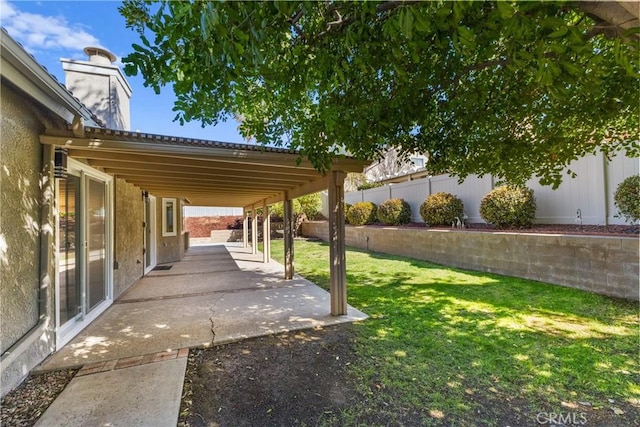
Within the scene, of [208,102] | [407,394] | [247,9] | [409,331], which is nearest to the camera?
[247,9]

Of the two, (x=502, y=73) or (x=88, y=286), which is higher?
(x=502, y=73)

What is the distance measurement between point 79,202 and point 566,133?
700cm

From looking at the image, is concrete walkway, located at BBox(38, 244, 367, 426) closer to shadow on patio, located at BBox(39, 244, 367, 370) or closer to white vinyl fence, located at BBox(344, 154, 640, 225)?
shadow on patio, located at BBox(39, 244, 367, 370)

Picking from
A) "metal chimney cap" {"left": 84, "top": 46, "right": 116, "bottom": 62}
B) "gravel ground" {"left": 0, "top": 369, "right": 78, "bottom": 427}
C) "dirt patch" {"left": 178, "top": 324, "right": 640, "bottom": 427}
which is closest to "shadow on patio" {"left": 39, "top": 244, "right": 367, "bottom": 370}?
"gravel ground" {"left": 0, "top": 369, "right": 78, "bottom": 427}

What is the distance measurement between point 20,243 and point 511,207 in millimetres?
9206

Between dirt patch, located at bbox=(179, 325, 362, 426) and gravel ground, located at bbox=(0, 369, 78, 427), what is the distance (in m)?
1.19

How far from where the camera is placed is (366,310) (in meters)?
5.21

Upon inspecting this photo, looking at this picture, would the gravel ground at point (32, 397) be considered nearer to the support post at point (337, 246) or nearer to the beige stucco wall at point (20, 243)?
the beige stucco wall at point (20, 243)

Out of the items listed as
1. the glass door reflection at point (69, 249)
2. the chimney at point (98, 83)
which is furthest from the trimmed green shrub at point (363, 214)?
the glass door reflection at point (69, 249)

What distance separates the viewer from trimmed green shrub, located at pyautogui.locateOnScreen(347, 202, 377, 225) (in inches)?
562

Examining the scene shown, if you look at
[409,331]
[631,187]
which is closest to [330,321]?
[409,331]

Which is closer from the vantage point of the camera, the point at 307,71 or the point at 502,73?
the point at 307,71

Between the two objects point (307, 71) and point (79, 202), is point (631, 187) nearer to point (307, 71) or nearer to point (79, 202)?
point (307, 71)

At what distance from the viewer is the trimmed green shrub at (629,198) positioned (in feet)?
18.1
